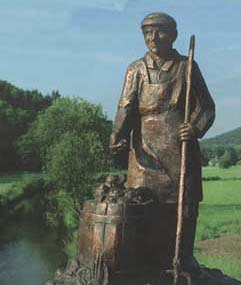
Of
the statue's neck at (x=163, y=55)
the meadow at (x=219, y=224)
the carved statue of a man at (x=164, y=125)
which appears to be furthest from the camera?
the meadow at (x=219, y=224)

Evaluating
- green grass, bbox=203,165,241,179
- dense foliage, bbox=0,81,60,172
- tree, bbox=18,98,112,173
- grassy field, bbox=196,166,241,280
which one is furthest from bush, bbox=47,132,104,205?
green grass, bbox=203,165,241,179

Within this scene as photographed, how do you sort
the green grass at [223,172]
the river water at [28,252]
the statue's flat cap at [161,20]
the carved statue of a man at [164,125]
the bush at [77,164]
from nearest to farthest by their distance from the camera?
the carved statue of a man at [164,125] < the statue's flat cap at [161,20] < the river water at [28,252] < the bush at [77,164] < the green grass at [223,172]

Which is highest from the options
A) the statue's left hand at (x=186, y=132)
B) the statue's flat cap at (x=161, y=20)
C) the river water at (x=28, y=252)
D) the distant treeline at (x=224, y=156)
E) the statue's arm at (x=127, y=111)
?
the distant treeline at (x=224, y=156)

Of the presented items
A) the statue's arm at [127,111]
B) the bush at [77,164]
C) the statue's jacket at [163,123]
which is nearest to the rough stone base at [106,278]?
the statue's jacket at [163,123]

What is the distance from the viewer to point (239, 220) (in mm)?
37844

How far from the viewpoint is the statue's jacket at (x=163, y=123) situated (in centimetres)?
818

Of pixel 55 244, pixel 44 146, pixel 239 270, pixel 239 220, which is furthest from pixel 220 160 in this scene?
pixel 239 270

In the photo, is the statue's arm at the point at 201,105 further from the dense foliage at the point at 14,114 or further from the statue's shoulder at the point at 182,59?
the dense foliage at the point at 14,114

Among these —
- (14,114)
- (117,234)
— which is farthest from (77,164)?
(117,234)

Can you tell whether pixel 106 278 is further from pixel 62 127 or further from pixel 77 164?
pixel 62 127

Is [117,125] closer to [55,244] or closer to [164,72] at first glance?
[164,72]

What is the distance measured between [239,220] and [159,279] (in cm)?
3060

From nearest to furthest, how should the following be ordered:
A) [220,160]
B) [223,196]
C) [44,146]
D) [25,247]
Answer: [25,247] < [223,196] < [44,146] < [220,160]

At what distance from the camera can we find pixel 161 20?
830 centimetres
